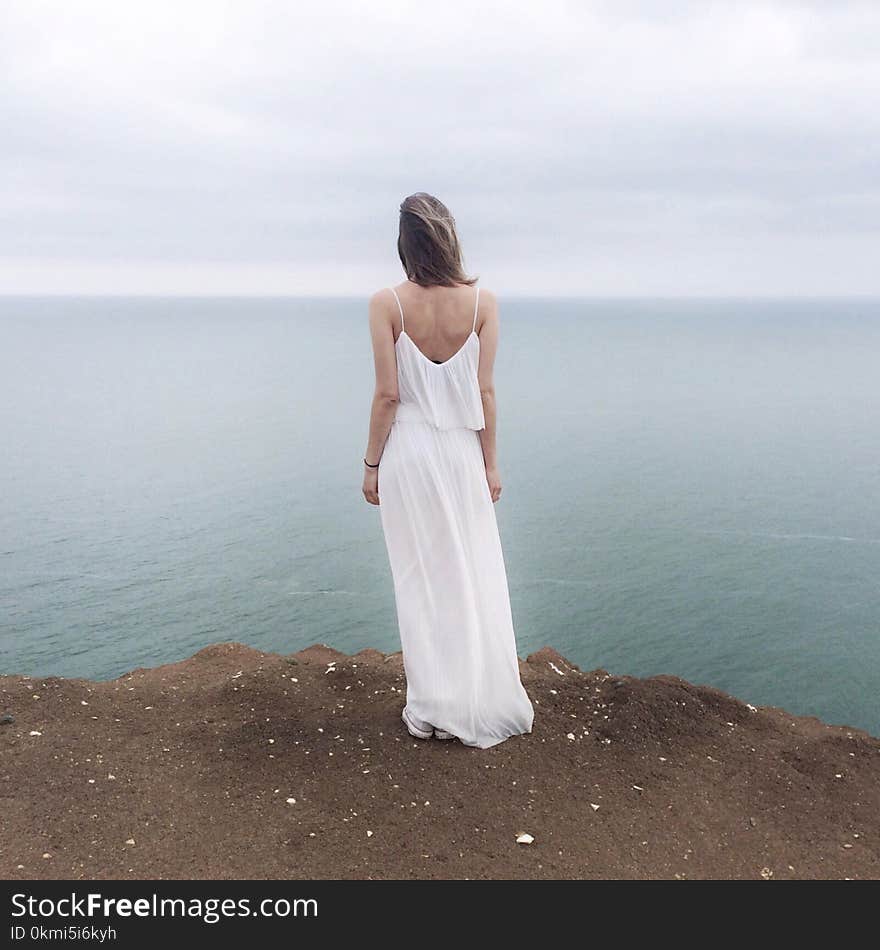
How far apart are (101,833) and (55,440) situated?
198ft

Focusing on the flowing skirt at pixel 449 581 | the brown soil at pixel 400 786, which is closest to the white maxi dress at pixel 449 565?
the flowing skirt at pixel 449 581

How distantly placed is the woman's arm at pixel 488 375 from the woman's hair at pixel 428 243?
11.7 inches

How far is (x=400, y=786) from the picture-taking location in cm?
621

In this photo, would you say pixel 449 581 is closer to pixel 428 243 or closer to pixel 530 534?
pixel 428 243

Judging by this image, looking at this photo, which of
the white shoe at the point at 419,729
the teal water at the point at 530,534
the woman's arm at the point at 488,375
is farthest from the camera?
the teal water at the point at 530,534

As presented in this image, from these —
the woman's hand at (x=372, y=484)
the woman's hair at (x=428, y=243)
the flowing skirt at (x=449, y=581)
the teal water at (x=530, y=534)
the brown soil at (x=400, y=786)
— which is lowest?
the teal water at (x=530, y=534)

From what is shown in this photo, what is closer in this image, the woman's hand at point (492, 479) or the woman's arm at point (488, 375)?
the woman's arm at point (488, 375)

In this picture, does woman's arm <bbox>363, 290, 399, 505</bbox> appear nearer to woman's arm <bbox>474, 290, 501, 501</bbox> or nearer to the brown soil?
woman's arm <bbox>474, 290, 501, 501</bbox>

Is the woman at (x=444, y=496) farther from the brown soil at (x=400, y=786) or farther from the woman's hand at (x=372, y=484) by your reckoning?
the brown soil at (x=400, y=786)

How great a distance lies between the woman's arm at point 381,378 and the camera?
6.11 m

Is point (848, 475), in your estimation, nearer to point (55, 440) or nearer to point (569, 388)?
point (569, 388)

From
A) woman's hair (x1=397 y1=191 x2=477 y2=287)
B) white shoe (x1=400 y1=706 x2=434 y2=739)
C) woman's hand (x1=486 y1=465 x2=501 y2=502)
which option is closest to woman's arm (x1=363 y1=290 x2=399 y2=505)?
woman's hair (x1=397 y1=191 x2=477 y2=287)

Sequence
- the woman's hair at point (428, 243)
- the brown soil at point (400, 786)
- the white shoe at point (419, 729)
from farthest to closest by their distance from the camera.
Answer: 1. the white shoe at point (419, 729)
2. the woman's hair at point (428, 243)
3. the brown soil at point (400, 786)

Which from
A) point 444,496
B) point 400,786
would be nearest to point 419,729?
point 400,786
